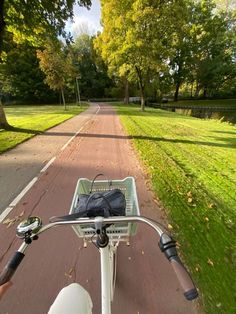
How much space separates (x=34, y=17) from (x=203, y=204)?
1267 cm

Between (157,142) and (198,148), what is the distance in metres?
1.72

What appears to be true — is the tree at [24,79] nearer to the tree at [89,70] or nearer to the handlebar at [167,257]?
the tree at [89,70]

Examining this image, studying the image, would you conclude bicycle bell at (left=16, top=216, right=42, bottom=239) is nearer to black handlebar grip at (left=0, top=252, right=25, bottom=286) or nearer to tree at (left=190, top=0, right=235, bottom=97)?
black handlebar grip at (left=0, top=252, right=25, bottom=286)

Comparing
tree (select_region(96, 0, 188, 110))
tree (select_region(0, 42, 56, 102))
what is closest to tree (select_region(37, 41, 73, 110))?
tree (select_region(96, 0, 188, 110))

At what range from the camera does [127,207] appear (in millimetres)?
3008

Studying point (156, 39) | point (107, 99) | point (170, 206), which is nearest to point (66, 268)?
point (170, 206)

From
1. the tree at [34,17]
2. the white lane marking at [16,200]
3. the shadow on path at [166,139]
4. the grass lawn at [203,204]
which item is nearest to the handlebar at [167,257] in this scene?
the grass lawn at [203,204]

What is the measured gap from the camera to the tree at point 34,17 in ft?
39.7

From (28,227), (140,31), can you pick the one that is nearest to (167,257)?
(28,227)

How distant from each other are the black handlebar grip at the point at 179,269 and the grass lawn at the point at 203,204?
1.85 m

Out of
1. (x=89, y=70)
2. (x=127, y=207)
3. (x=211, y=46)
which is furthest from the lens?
(x=89, y=70)

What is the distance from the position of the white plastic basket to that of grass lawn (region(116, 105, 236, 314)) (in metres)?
1.17

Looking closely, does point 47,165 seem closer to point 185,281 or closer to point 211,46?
point 185,281

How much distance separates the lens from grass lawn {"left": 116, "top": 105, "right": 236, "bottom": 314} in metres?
3.08
